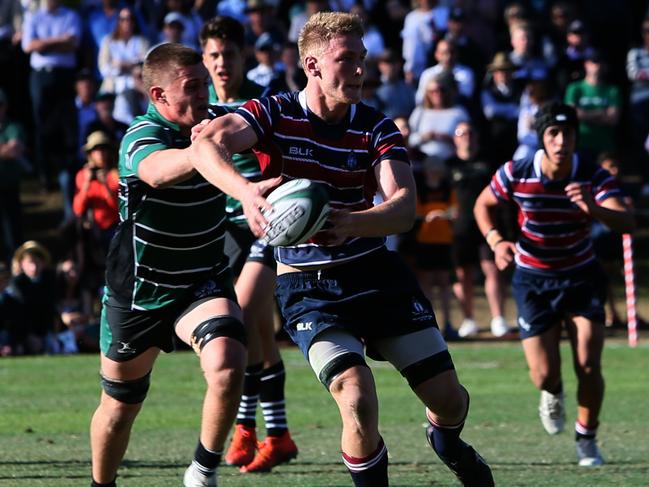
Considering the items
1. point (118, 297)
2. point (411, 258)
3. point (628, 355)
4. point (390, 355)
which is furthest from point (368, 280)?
point (411, 258)

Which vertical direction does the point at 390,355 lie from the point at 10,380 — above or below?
above

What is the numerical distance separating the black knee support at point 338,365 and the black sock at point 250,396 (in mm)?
2554

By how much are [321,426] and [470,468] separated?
413 centimetres

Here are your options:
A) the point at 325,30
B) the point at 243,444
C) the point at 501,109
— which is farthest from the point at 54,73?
the point at 325,30

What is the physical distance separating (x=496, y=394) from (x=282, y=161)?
673 cm

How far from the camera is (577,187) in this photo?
332 inches

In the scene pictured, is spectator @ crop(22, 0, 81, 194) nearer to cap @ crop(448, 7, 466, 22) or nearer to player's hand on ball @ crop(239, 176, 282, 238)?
cap @ crop(448, 7, 466, 22)

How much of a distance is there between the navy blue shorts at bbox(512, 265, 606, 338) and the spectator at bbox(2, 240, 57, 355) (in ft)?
24.3

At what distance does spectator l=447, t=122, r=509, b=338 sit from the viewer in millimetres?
16844

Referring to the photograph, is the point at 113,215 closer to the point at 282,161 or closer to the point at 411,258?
the point at 411,258

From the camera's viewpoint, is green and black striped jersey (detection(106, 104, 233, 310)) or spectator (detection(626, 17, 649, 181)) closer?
green and black striped jersey (detection(106, 104, 233, 310))

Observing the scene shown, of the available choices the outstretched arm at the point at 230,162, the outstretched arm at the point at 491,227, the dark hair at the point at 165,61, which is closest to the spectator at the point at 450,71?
the outstretched arm at the point at 491,227

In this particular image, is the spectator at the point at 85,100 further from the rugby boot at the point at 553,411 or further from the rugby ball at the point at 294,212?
the rugby ball at the point at 294,212

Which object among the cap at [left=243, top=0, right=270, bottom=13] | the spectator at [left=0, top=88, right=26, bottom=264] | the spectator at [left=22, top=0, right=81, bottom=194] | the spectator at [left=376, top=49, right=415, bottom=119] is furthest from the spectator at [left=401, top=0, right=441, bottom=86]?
the spectator at [left=0, top=88, right=26, bottom=264]
